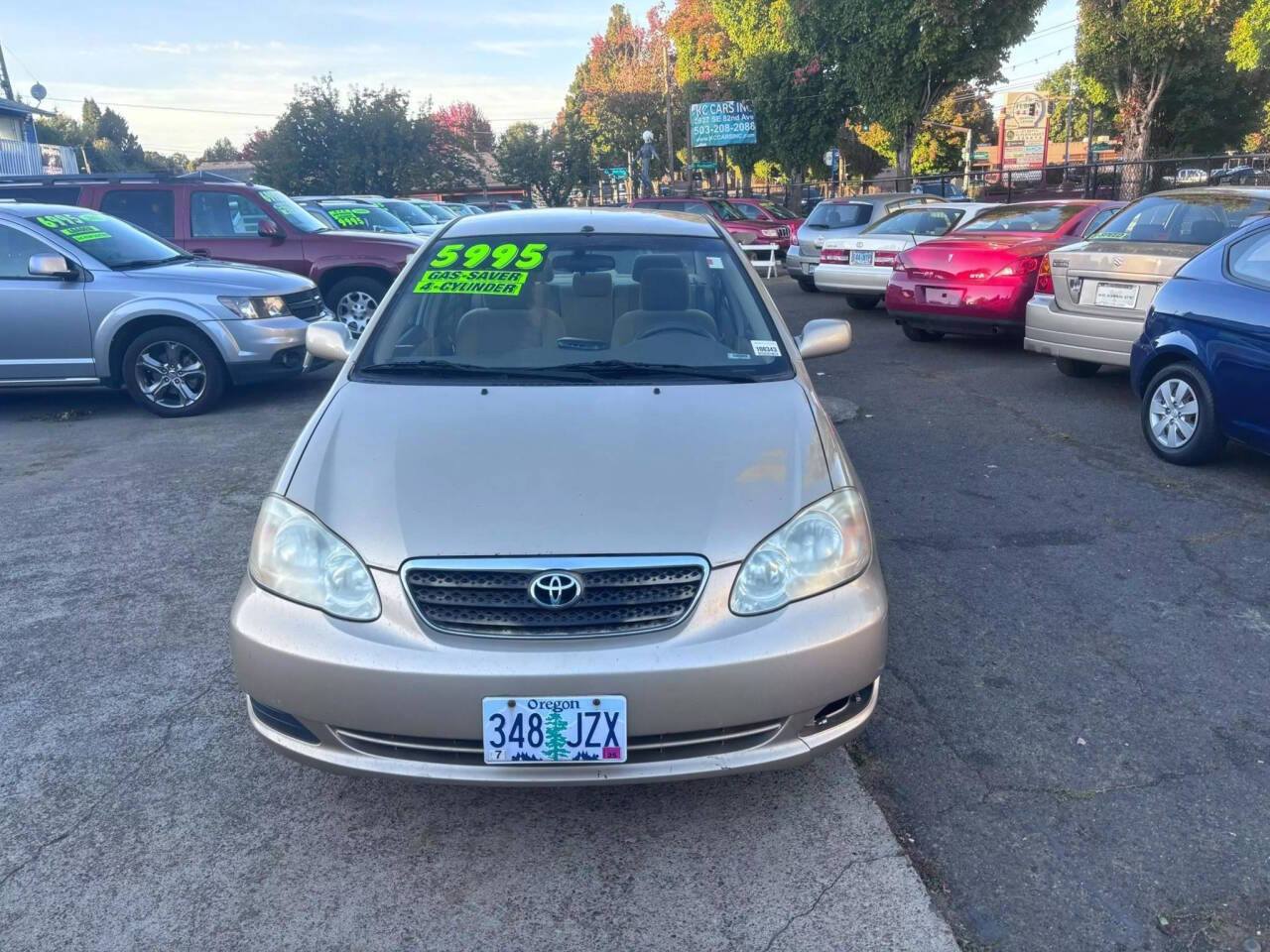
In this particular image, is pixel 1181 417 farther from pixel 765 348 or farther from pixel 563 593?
pixel 563 593

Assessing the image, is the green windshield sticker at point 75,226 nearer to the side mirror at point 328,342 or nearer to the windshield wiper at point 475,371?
the side mirror at point 328,342

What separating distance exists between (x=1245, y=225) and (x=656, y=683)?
518 cm

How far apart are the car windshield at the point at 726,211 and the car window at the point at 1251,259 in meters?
15.1

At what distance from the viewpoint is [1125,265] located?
7211 mm

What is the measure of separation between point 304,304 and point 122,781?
6065 mm

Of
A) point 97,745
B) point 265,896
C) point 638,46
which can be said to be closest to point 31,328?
point 97,745

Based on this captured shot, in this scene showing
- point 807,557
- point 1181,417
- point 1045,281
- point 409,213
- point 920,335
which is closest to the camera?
point 807,557

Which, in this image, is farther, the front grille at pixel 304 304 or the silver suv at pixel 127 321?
the front grille at pixel 304 304

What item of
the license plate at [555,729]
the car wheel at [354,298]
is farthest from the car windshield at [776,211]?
the license plate at [555,729]

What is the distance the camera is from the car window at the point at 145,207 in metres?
10.1

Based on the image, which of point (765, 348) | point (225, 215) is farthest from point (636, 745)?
point (225, 215)

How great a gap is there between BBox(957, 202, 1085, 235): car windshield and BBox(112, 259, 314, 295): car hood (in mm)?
6814

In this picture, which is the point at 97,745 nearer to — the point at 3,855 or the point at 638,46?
the point at 3,855

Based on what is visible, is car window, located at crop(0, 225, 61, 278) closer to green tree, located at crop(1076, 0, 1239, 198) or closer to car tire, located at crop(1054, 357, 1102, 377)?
car tire, located at crop(1054, 357, 1102, 377)
